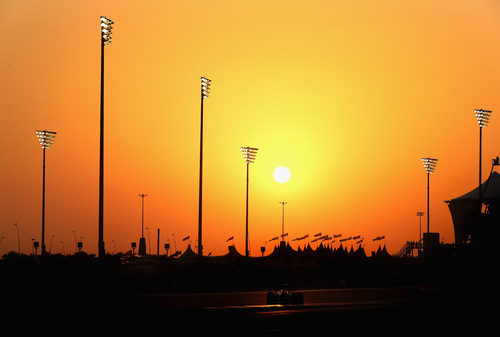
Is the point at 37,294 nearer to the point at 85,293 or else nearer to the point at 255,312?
the point at 85,293

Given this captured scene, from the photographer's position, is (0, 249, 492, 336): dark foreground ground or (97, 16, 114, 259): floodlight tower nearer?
(0, 249, 492, 336): dark foreground ground

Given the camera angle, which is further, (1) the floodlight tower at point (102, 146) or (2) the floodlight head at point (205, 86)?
(2) the floodlight head at point (205, 86)

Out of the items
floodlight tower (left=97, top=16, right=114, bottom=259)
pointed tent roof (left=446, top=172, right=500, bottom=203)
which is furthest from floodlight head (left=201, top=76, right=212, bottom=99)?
pointed tent roof (left=446, top=172, right=500, bottom=203)

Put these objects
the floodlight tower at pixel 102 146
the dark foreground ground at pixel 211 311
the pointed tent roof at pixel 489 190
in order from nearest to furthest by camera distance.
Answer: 1. the dark foreground ground at pixel 211 311
2. the floodlight tower at pixel 102 146
3. the pointed tent roof at pixel 489 190

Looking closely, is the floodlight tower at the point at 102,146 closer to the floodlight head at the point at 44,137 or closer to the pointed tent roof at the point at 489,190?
the floodlight head at the point at 44,137

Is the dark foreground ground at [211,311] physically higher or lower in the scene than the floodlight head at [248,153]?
lower

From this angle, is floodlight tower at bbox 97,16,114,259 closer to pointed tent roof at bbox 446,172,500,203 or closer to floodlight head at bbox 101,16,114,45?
floodlight head at bbox 101,16,114,45

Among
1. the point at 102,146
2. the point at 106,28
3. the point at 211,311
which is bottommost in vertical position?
the point at 211,311

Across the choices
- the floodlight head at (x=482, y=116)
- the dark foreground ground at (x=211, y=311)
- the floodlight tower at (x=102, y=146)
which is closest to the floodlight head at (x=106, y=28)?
the floodlight tower at (x=102, y=146)

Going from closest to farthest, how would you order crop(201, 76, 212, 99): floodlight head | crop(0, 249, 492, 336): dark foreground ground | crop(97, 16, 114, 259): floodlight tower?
1. crop(0, 249, 492, 336): dark foreground ground
2. crop(97, 16, 114, 259): floodlight tower
3. crop(201, 76, 212, 99): floodlight head

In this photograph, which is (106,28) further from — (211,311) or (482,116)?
(482,116)

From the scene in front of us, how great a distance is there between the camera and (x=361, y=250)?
132 m

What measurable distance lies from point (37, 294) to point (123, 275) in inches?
871

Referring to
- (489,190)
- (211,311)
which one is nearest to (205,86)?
(211,311)
